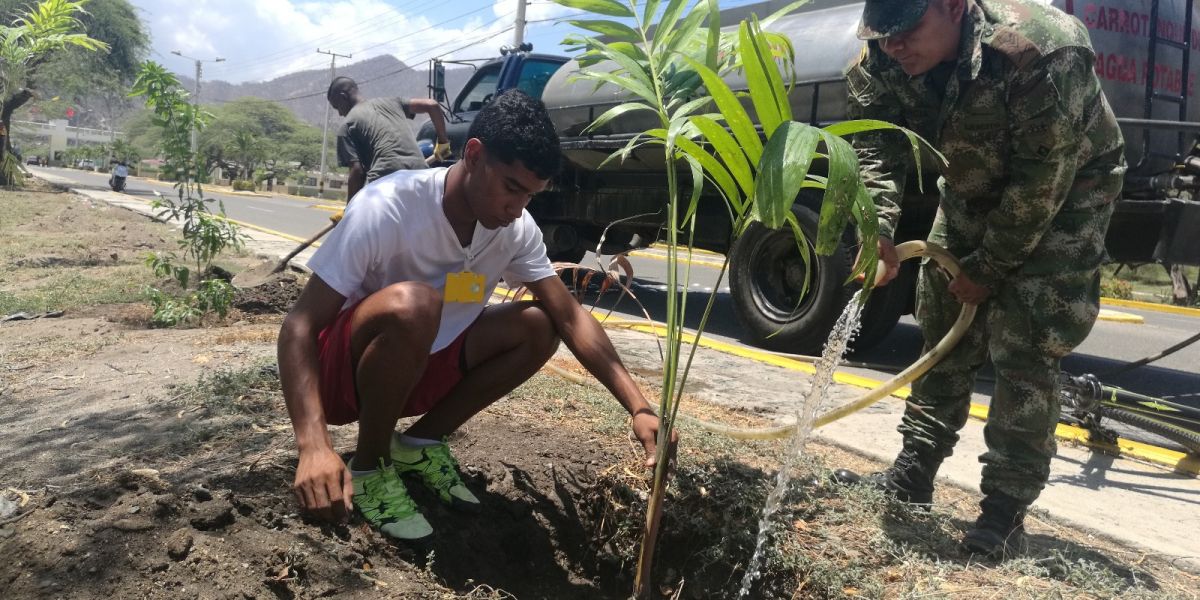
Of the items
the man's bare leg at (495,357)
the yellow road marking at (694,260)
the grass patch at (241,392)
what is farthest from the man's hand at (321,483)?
the yellow road marking at (694,260)

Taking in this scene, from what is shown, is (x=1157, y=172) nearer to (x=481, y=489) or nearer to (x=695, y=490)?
(x=695, y=490)

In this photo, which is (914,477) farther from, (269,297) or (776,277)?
(269,297)

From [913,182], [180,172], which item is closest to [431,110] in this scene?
[180,172]

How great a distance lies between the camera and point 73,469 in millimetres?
2277

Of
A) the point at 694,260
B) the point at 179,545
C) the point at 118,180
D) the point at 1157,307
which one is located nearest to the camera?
the point at 179,545

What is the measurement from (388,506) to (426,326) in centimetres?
48

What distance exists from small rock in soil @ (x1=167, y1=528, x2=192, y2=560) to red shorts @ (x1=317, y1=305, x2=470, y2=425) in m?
0.43

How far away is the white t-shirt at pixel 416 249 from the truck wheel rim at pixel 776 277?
326cm

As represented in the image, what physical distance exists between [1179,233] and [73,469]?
4977 millimetres

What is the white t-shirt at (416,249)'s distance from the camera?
2.02 metres

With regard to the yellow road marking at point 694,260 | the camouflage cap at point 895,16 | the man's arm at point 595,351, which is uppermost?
the camouflage cap at point 895,16

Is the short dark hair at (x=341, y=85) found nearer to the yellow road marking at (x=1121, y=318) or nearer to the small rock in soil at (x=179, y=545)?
the small rock in soil at (x=179, y=545)

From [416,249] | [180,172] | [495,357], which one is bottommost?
[495,357]

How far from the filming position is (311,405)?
186 cm
